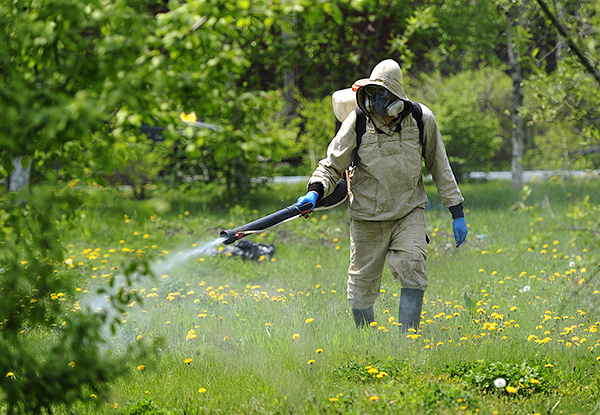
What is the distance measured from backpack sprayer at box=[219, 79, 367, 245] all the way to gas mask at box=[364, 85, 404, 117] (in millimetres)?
93

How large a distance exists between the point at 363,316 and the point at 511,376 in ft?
4.41

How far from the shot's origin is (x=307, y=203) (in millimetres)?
3943

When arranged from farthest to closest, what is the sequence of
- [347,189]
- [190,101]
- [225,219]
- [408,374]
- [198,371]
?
[225,219]
[347,189]
[198,371]
[408,374]
[190,101]

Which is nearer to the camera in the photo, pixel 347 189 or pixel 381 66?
pixel 381 66

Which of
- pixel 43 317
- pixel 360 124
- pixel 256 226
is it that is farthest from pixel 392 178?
pixel 43 317

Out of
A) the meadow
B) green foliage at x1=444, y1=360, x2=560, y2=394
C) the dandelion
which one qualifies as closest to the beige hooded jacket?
the meadow

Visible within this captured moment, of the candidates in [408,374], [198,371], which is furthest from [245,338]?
[408,374]

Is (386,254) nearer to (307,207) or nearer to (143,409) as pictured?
(307,207)

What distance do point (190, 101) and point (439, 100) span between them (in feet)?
38.5

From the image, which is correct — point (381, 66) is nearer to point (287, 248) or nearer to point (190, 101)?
point (190, 101)

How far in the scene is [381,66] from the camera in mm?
4043

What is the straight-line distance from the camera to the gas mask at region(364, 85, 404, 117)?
4008 mm

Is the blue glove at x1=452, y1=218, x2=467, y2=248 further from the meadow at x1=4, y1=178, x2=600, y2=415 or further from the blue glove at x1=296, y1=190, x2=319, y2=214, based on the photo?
the blue glove at x1=296, y1=190, x2=319, y2=214

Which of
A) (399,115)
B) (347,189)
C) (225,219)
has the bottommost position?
(225,219)
